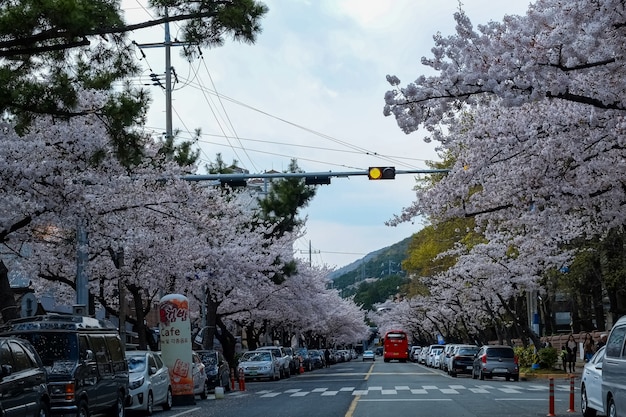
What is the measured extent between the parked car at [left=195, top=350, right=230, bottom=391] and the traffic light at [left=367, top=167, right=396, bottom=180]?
11578 mm

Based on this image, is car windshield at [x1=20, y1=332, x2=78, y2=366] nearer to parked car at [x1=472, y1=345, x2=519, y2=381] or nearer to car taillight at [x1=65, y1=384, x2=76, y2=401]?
car taillight at [x1=65, y1=384, x2=76, y2=401]

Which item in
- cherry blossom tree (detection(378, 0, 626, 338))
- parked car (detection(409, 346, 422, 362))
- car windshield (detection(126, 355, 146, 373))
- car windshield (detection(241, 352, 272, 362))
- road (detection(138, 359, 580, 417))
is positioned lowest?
parked car (detection(409, 346, 422, 362))

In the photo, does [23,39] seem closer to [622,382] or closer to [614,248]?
[622,382]

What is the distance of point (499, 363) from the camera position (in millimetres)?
39125

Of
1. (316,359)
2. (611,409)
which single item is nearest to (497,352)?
(611,409)

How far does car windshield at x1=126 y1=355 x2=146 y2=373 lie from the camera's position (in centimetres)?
2203

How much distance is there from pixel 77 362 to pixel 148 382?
17.7 feet

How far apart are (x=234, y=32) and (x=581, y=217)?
46.0 ft

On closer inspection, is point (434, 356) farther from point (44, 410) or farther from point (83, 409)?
point (44, 410)

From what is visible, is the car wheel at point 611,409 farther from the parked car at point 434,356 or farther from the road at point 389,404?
the parked car at point 434,356

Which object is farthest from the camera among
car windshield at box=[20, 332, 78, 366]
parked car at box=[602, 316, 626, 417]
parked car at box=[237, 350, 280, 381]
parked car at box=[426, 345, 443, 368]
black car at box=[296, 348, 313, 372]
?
parked car at box=[426, 345, 443, 368]

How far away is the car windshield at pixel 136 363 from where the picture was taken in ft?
72.3

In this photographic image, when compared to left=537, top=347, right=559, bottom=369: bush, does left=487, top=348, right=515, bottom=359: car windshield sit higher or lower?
higher

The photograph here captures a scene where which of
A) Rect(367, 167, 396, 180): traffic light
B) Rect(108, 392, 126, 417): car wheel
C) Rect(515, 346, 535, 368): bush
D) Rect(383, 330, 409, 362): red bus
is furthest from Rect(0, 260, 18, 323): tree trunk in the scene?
Rect(383, 330, 409, 362): red bus
